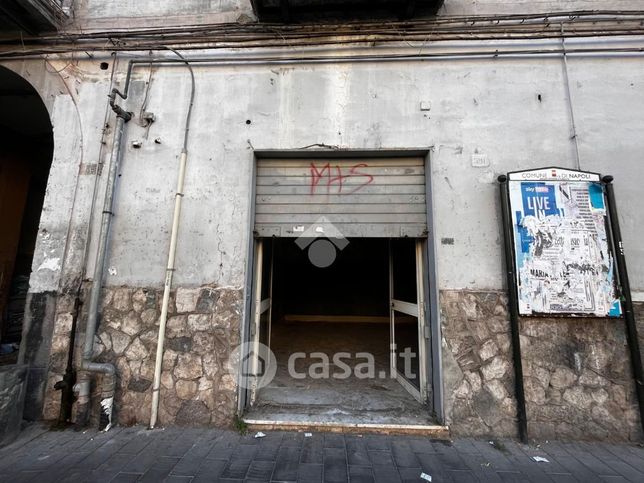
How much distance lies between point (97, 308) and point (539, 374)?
5.10 m

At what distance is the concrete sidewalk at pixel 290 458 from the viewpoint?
7.92 ft

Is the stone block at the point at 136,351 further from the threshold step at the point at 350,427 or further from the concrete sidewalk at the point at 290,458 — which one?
the threshold step at the point at 350,427

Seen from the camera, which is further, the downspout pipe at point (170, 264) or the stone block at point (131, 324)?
the stone block at point (131, 324)

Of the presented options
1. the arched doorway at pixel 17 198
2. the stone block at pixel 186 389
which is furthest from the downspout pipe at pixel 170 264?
the arched doorway at pixel 17 198

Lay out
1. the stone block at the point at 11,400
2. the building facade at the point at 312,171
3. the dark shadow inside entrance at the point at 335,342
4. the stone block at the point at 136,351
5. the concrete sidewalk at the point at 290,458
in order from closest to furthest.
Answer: the concrete sidewalk at the point at 290,458 → the stone block at the point at 11,400 → the building facade at the point at 312,171 → the stone block at the point at 136,351 → the dark shadow inside entrance at the point at 335,342

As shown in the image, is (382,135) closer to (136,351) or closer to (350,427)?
(350,427)

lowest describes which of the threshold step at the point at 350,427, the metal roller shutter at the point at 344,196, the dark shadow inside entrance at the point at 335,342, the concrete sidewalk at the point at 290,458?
the concrete sidewalk at the point at 290,458

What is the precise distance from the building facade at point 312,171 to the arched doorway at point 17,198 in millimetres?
1835

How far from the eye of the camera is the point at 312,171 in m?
3.74

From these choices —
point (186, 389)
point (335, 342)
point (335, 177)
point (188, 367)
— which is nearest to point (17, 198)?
point (188, 367)

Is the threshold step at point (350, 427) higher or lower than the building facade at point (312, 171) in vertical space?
lower

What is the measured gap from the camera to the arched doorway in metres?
5.29

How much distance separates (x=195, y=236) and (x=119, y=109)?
1.88m

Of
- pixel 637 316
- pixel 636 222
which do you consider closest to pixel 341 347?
pixel 637 316
